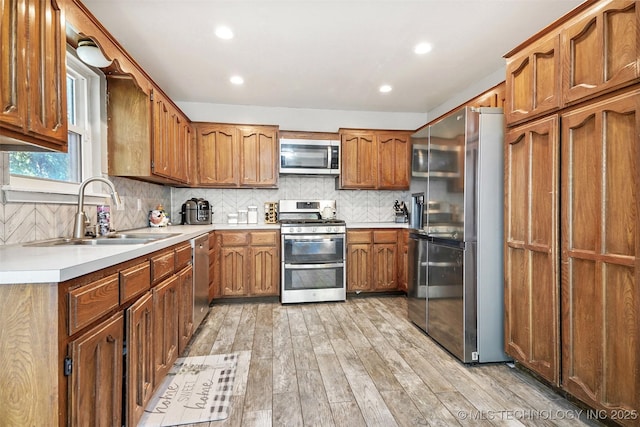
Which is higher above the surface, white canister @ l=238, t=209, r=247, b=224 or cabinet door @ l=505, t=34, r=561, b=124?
cabinet door @ l=505, t=34, r=561, b=124

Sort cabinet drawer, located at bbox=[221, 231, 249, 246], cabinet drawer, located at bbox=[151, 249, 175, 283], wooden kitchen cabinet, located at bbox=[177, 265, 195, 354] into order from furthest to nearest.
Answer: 1. cabinet drawer, located at bbox=[221, 231, 249, 246]
2. wooden kitchen cabinet, located at bbox=[177, 265, 195, 354]
3. cabinet drawer, located at bbox=[151, 249, 175, 283]

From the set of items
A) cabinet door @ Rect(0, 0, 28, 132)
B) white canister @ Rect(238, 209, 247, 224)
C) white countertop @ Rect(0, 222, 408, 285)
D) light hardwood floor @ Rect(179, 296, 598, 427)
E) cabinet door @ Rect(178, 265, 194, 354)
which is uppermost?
cabinet door @ Rect(0, 0, 28, 132)

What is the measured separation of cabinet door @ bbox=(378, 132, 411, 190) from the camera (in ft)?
14.0

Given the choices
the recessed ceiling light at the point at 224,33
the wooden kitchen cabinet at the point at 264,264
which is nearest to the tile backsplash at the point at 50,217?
the wooden kitchen cabinet at the point at 264,264

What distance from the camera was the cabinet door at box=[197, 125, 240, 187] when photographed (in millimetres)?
3932

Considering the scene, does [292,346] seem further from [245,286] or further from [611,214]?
[611,214]

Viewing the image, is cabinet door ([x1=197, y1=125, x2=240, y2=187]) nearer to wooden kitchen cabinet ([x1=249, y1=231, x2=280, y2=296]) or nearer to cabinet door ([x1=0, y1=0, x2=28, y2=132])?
wooden kitchen cabinet ([x1=249, y1=231, x2=280, y2=296])

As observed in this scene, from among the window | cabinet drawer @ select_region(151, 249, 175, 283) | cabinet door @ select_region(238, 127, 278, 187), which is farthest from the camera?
cabinet door @ select_region(238, 127, 278, 187)

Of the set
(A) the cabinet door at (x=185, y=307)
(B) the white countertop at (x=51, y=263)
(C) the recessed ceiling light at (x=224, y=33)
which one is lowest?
(A) the cabinet door at (x=185, y=307)

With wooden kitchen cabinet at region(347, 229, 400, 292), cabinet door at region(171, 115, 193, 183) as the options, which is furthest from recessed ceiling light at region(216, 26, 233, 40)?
wooden kitchen cabinet at region(347, 229, 400, 292)

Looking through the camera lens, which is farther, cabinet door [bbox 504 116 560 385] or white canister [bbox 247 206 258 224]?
white canister [bbox 247 206 258 224]

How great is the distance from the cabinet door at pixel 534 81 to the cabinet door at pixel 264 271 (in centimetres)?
276

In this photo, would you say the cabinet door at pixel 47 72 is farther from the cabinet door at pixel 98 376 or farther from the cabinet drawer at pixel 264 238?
the cabinet drawer at pixel 264 238

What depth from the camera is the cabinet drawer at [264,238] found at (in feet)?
12.2
